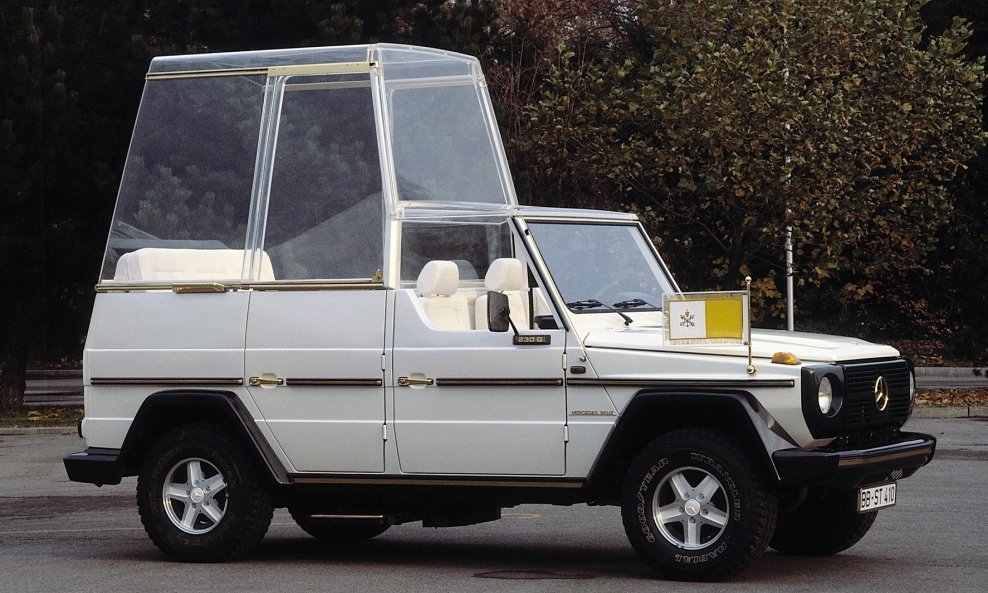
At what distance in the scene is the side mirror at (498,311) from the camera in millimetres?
9234

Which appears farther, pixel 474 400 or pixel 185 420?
pixel 185 420

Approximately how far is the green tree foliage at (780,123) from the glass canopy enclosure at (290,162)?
1567cm

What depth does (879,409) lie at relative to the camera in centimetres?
911

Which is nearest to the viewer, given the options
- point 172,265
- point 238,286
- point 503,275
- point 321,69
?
point 503,275

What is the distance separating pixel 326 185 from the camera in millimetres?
10078

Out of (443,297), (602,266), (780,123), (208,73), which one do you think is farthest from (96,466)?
(780,123)

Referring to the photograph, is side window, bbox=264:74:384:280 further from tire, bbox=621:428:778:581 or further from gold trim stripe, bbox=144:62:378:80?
tire, bbox=621:428:778:581

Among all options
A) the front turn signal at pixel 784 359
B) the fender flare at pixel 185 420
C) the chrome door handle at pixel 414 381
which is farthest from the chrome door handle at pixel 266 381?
the front turn signal at pixel 784 359

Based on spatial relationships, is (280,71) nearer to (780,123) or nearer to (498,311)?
(498,311)

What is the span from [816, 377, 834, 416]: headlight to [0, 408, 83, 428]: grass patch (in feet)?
58.8

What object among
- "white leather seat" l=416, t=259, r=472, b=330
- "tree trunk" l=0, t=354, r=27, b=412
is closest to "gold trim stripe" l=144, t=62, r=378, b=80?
"white leather seat" l=416, t=259, r=472, b=330

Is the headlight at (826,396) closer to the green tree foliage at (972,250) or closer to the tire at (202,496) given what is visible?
the tire at (202,496)

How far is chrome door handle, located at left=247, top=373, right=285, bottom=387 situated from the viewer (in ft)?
32.4

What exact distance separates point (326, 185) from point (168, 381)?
156cm
